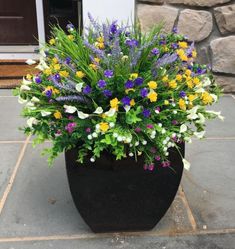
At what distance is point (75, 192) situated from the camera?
200 cm

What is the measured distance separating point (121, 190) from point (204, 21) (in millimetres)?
2834

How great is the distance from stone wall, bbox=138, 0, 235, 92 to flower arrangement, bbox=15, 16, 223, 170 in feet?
7.63

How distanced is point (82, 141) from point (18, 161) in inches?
47.9

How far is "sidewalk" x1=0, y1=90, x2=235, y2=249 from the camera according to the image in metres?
2.09

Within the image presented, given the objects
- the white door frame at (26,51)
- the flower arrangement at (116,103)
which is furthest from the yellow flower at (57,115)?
the white door frame at (26,51)

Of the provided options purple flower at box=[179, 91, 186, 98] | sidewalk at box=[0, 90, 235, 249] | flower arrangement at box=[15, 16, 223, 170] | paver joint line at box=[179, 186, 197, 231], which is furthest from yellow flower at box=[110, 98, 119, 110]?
paver joint line at box=[179, 186, 197, 231]

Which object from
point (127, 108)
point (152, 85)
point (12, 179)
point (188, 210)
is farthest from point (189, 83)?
point (12, 179)

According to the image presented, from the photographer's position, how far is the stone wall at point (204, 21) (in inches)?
162

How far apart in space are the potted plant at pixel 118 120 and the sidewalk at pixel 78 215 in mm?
131

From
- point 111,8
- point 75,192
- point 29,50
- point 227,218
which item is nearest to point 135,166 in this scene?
point 75,192

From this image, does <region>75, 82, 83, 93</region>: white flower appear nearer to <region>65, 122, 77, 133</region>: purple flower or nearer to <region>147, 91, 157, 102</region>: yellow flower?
<region>65, 122, 77, 133</region>: purple flower

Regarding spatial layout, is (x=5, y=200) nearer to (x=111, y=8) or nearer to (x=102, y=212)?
(x=102, y=212)

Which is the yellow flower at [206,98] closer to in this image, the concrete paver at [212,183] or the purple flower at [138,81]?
the purple flower at [138,81]

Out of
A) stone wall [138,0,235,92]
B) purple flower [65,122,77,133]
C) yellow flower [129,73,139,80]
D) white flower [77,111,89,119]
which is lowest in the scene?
stone wall [138,0,235,92]
